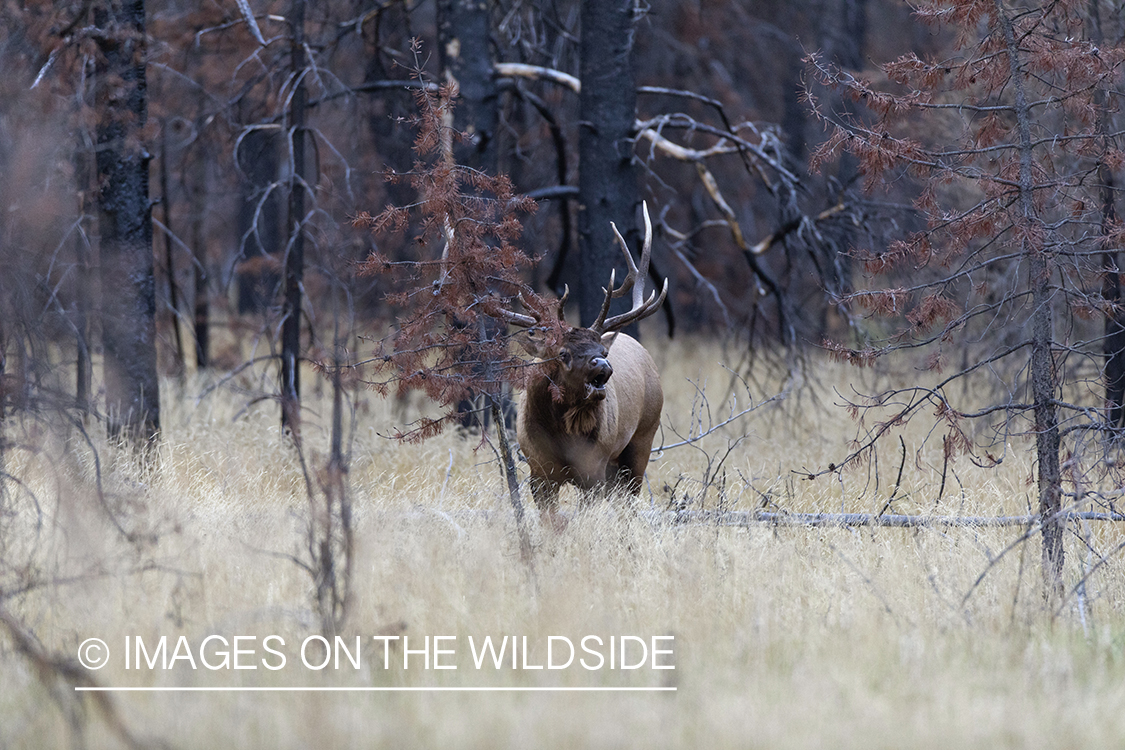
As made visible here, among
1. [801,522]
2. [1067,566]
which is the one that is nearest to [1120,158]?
[1067,566]

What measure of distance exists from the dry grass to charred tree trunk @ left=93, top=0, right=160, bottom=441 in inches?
55.6

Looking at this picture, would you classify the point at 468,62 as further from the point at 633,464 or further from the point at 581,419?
the point at 581,419

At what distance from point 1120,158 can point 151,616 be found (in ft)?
19.1

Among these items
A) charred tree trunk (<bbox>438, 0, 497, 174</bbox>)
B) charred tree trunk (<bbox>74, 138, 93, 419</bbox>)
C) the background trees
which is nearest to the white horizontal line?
the background trees

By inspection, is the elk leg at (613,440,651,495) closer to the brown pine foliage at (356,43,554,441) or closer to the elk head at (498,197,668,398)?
the elk head at (498,197,668,398)

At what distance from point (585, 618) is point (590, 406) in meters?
2.16

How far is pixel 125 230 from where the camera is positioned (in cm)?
925

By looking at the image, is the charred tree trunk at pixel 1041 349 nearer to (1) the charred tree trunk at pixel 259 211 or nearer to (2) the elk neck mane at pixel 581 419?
(2) the elk neck mane at pixel 581 419

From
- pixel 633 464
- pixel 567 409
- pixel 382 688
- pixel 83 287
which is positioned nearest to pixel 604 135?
pixel 633 464

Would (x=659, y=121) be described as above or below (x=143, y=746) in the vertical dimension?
above

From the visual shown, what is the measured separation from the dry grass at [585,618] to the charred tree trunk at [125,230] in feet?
4.64

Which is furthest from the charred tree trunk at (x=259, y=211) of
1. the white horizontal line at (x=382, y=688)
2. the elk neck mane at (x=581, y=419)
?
the white horizontal line at (x=382, y=688)

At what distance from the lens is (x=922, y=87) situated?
6586mm

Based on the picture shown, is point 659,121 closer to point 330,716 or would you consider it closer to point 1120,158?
point 1120,158
